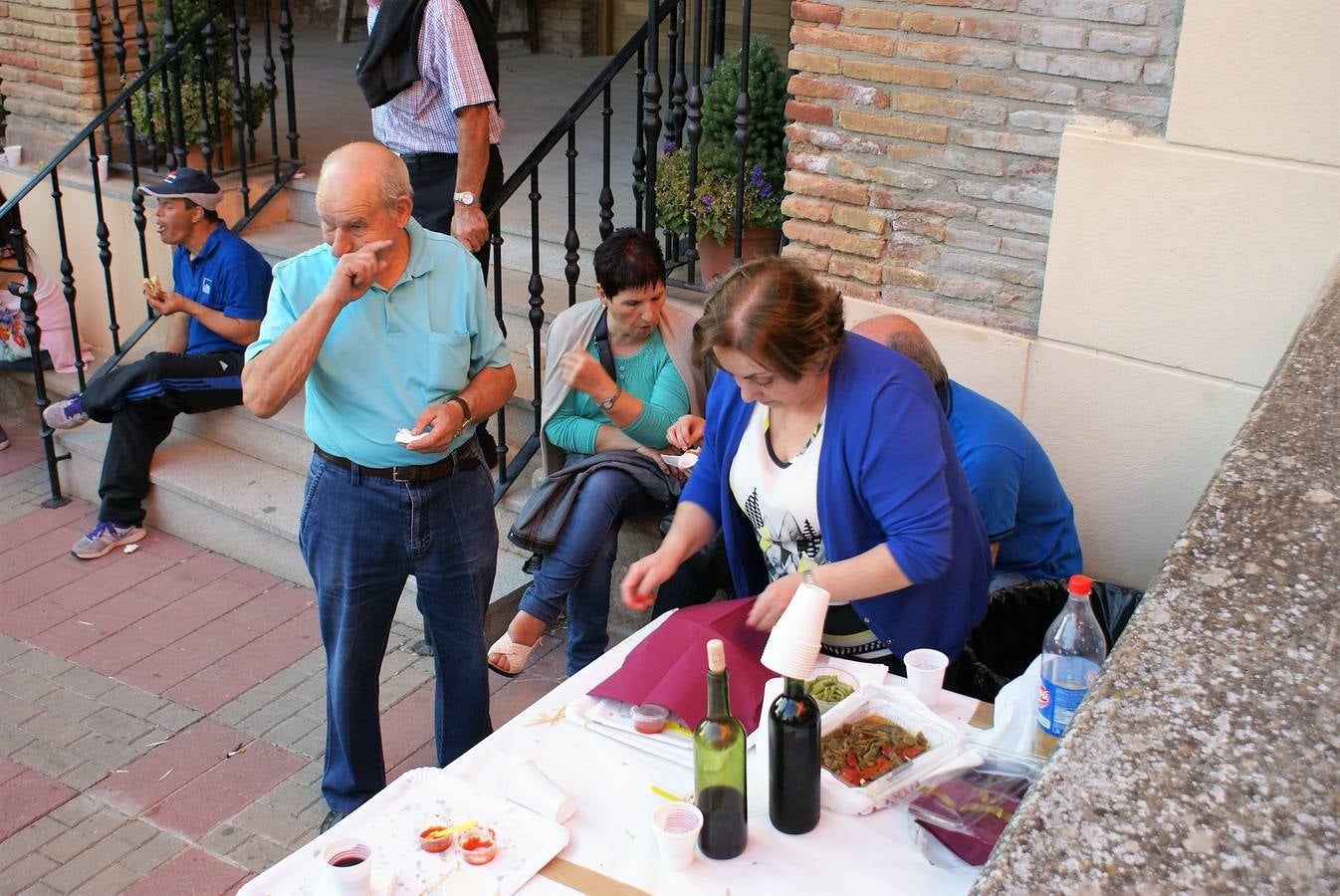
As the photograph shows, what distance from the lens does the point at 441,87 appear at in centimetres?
470

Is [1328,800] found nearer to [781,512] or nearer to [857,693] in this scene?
[857,693]

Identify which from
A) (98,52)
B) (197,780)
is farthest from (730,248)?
(98,52)

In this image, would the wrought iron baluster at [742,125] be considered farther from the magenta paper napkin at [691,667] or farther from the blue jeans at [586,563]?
the magenta paper napkin at [691,667]

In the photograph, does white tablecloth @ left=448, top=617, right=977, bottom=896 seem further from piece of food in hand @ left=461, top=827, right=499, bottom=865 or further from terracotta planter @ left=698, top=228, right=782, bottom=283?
terracotta planter @ left=698, top=228, right=782, bottom=283

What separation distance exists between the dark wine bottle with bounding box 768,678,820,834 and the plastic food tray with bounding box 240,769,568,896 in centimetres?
37

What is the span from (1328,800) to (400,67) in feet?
13.3

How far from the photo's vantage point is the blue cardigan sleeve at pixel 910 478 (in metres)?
2.66

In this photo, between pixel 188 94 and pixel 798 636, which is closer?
pixel 798 636

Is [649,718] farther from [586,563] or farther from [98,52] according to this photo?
[98,52]

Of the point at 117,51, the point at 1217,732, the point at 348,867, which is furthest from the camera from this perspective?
the point at 117,51

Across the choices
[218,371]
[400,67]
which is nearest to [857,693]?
[400,67]

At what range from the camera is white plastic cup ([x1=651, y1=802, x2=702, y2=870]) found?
213cm

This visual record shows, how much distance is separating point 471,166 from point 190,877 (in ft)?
8.15

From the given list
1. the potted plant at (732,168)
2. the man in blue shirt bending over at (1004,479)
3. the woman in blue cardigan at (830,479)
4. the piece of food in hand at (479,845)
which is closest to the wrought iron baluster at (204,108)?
the potted plant at (732,168)
